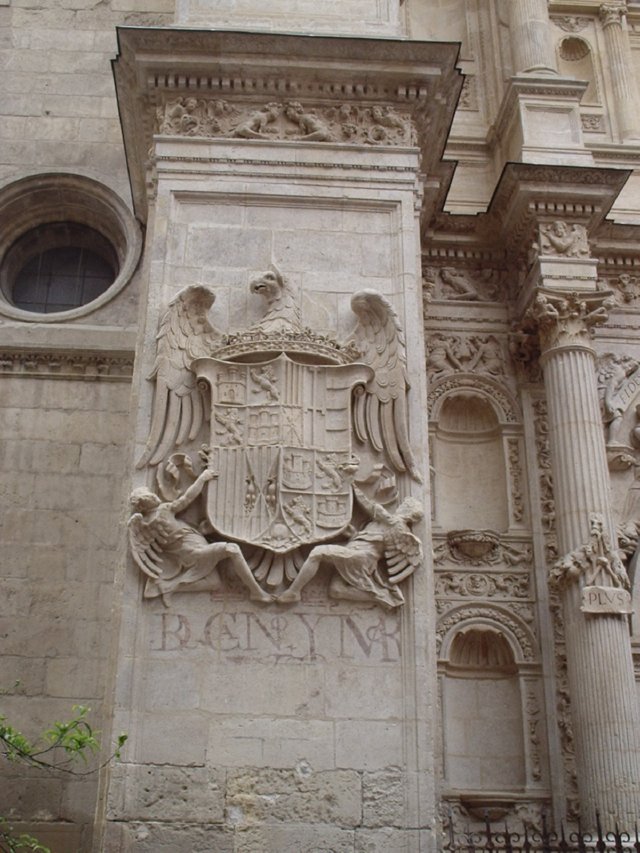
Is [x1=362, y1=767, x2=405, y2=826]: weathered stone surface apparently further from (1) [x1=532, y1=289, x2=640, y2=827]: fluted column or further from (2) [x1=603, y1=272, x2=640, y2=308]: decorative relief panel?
(2) [x1=603, y1=272, x2=640, y2=308]: decorative relief panel

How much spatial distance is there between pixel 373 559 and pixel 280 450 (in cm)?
129

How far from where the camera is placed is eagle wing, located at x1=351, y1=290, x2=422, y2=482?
33.2ft

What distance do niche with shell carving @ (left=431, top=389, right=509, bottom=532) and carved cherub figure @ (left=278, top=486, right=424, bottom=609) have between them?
3626mm

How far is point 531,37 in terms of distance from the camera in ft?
51.5

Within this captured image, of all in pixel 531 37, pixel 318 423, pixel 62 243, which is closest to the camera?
pixel 318 423

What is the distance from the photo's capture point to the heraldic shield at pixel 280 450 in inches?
377

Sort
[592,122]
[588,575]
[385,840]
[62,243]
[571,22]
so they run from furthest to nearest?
[571,22] → [592,122] → [62,243] → [588,575] → [385,840]

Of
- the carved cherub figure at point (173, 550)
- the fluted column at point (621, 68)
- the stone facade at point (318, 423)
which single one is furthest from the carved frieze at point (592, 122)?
the carved cherub figure at point (173, 550)

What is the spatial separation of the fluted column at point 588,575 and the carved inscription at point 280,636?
9.79ft

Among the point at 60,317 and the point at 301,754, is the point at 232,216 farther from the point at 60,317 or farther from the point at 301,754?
the point at 301,754

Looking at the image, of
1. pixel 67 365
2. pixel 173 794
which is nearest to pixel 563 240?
pixel 67 365

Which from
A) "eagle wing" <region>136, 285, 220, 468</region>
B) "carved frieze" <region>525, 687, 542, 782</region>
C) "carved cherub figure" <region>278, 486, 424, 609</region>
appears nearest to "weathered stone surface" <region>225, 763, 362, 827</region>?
"carved cherub figure" <region>278, 486, 424, 609</region>

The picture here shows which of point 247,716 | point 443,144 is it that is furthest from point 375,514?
point 443,144

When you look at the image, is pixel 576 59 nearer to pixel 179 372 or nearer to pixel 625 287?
pixel 625 287
